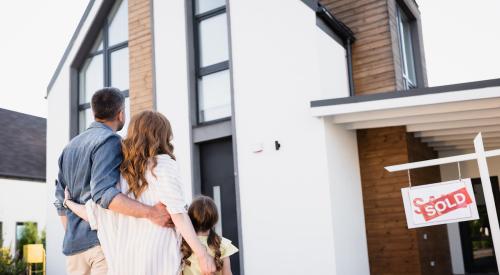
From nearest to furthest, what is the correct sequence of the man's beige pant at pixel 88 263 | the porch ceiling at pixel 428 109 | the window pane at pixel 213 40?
the man's beige pant at pixel 88 263 < the porch ceiling at pixel 428 109 < the window pane at pixel 213 40

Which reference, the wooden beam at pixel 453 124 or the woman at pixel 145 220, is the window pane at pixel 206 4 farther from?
the woman at pixel 145 220

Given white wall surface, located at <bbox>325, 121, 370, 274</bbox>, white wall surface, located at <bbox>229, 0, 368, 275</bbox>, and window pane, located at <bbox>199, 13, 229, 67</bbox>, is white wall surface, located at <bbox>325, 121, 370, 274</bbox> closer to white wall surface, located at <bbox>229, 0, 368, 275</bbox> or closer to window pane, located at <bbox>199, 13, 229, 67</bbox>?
white wall surface, located at <bbox>229, 0, 368, 275</bbox>

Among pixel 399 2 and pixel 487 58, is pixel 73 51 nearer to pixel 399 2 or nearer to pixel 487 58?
pixel 399 2

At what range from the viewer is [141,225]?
2.36m

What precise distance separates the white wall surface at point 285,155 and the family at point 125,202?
5.12m

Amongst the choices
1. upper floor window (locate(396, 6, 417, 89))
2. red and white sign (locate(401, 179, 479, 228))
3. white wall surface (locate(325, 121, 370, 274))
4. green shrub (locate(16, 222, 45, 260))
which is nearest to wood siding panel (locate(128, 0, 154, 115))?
white wall surface (locate(325, 121, 370, 274))

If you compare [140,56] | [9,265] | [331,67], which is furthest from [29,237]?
[331,67]

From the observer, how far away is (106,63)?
11.0 metres

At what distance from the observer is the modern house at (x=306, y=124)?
741 cm

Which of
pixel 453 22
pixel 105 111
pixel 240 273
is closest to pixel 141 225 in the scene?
pixel 105 111

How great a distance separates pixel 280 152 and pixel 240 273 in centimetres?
204

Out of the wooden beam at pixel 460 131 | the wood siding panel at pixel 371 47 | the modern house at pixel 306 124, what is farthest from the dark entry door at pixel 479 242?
the wood siding panel at pixel 371 47

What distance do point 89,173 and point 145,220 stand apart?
1.31 feet

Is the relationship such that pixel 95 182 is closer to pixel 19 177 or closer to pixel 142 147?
pixel 142 147
